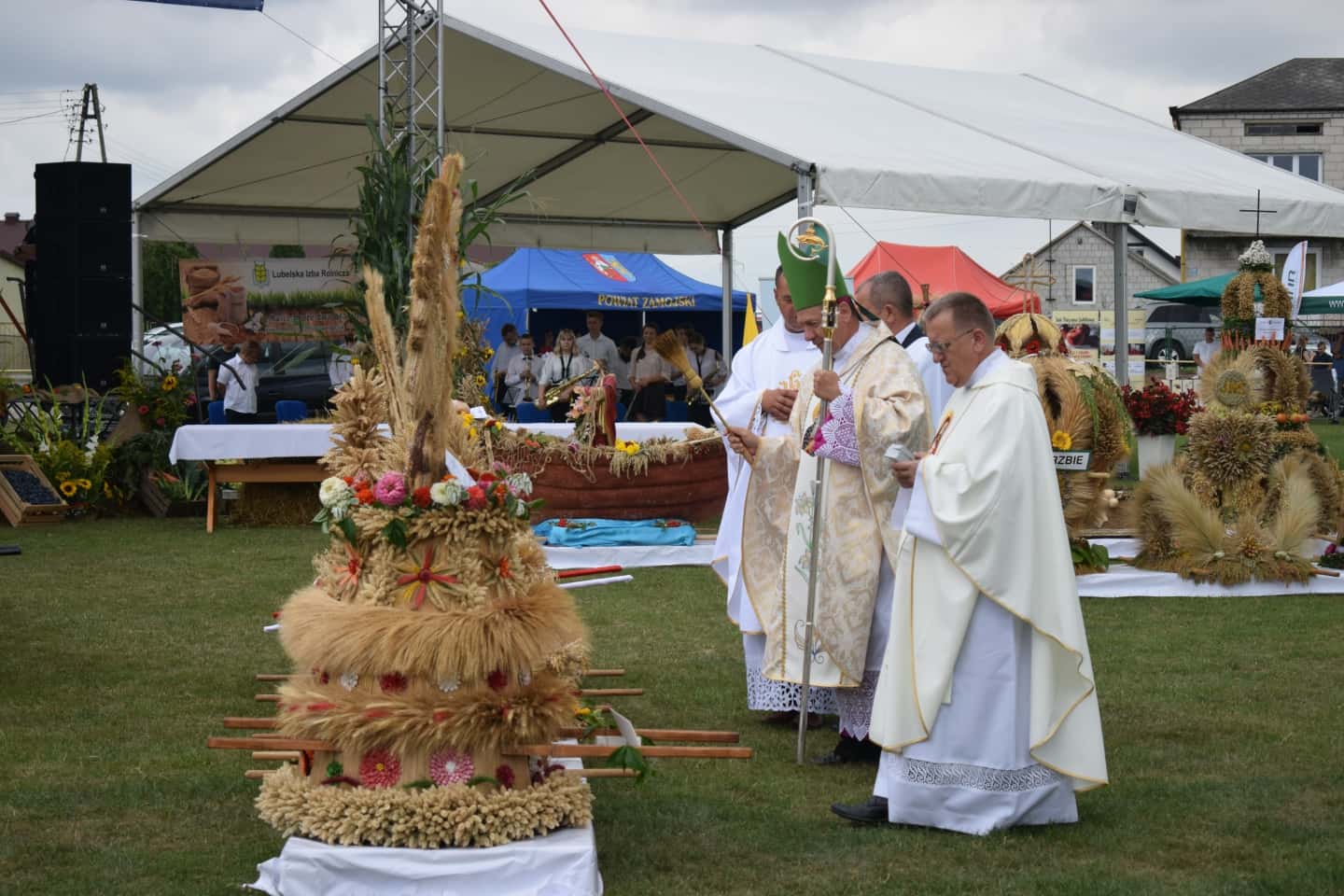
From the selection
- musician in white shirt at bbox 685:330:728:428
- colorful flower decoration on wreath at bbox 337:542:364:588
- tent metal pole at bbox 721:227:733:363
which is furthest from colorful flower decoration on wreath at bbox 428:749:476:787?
musician in white shirt at bbox 685:330:728:428

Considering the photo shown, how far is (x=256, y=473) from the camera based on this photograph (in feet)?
42.6

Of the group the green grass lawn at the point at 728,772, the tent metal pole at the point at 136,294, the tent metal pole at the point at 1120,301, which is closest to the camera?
the green grass lawn at the point at 728,772

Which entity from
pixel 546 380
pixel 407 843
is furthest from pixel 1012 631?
pixel 546 380

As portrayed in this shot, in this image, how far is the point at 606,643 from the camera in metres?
8.02

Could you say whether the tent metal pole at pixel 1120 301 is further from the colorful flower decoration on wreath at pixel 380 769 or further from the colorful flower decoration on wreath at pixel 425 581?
the colorful flower decoration on wreath at pixel 380 769

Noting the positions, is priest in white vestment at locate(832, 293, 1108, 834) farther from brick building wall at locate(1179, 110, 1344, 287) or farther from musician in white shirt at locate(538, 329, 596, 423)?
brick building wall at locate(1179, 110, 1344, 287)

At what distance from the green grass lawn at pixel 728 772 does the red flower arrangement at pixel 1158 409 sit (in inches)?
284

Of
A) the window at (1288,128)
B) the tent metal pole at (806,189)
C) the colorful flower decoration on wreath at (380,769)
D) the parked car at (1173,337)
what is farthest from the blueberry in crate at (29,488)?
the window at (1288,128)

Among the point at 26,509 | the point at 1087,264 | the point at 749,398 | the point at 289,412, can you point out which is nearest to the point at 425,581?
the point at 749,398

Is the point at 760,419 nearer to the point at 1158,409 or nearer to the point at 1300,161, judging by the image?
the point at 1158,409

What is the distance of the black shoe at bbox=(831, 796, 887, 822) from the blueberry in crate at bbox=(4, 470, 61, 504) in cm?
1050

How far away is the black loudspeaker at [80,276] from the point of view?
15422mm

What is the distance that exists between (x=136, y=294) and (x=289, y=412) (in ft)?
8.30

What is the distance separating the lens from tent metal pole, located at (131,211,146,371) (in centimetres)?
1622
